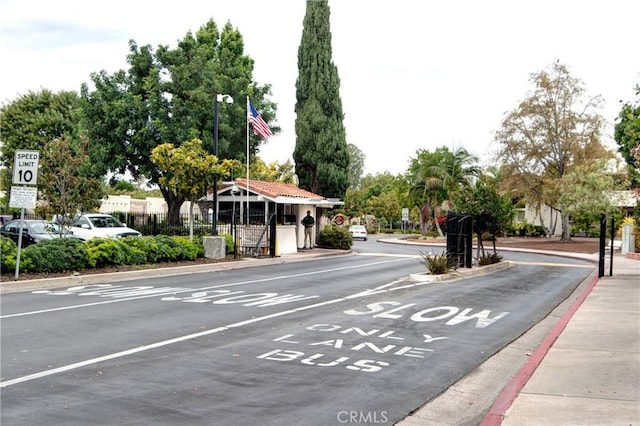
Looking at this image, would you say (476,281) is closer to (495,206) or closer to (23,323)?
(495,206)

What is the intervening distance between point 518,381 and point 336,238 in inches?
1145

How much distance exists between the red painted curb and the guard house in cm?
1784

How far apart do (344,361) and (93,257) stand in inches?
497

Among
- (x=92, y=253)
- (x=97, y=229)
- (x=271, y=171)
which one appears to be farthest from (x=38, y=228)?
(x=271, y=171)

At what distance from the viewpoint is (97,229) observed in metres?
26.3

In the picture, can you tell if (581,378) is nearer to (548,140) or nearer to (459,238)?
(459,238)

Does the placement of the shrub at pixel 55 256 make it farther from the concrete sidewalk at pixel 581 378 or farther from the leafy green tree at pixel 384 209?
the leafy green tree at pixel 384 209

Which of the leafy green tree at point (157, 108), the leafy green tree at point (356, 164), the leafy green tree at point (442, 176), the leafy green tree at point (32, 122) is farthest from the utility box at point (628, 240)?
the leafy green tree at point (356, 164)

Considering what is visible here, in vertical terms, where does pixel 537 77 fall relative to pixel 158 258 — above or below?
above

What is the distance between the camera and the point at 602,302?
15211 mm

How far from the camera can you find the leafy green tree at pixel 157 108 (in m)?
34.0

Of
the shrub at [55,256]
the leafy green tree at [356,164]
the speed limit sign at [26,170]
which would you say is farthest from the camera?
the leafy green tree at [356,164]

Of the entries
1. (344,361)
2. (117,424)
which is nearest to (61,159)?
(344,361)

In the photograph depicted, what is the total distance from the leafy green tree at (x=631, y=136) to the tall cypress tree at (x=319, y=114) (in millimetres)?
17801
